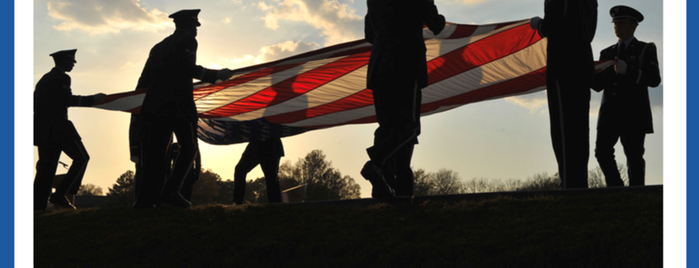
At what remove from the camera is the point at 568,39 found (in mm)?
4707

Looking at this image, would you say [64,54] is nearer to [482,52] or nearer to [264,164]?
[264,164]

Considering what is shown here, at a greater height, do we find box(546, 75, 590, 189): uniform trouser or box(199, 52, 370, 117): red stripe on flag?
box(199, 52, 370, 117): red stripe on flag

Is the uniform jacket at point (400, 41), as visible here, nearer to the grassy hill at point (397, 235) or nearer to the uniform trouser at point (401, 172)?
the uniform trouser at point (401, 172)

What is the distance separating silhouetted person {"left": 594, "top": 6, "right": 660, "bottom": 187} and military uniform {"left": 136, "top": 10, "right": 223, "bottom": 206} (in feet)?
12.2

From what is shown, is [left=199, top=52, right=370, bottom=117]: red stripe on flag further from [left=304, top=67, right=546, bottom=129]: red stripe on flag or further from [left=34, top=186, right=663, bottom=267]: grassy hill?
[left=34, top=186, right=663, bottom=267]: grassy hill

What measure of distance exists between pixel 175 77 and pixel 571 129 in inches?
142

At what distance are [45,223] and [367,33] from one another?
3.47 metres


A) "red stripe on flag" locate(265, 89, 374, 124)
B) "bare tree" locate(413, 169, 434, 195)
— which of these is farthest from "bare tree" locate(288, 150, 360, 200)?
"red stripe on flag" locate(265, 89, 374, 124)

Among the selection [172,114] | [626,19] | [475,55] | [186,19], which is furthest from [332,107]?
[626,19]

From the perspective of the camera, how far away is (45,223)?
5.69m

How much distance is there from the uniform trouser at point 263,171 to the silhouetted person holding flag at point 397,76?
3195mm

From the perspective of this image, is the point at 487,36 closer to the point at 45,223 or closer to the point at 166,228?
the point at 166,228

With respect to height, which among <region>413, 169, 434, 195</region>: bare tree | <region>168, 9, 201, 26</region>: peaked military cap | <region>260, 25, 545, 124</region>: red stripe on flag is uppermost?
<region>168, 9, 201, 26</region>: peaked military cap

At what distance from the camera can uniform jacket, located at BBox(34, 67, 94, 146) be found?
7.40 metres
